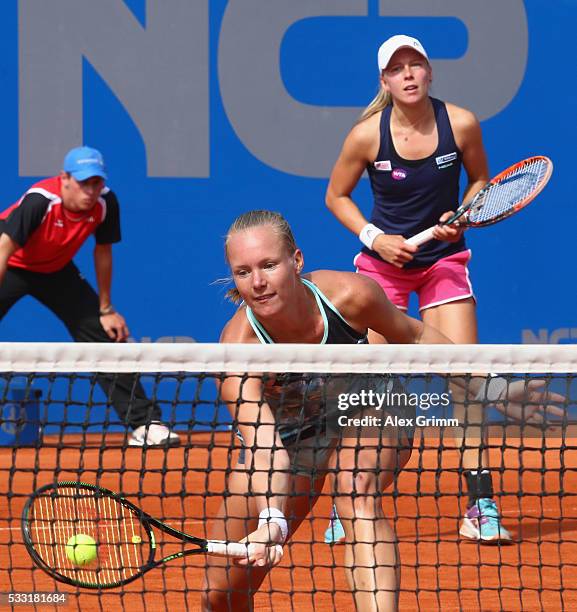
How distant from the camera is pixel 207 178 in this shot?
7309mm

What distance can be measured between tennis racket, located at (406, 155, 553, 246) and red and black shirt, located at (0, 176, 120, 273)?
7.34 ft

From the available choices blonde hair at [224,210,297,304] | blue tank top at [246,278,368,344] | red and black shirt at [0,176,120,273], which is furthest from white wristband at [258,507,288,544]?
red and black shirt at [0,176,120,273]

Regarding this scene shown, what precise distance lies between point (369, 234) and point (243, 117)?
8.65 ft

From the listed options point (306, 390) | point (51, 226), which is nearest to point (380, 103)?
point (306, 390)

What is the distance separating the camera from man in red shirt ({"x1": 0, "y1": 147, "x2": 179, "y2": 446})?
6371 mm

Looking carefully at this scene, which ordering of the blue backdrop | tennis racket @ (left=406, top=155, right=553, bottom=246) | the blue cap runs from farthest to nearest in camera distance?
the blue backdrop → the blue cap → tennis racket @ (left=406, top=155, right=553, bottom=246)

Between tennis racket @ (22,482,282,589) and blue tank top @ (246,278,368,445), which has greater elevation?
blue tank top @ (246,278,368,445)

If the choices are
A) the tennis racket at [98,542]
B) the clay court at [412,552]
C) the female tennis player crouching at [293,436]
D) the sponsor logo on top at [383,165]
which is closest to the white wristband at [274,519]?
the female tennis player crouching at [293,436]

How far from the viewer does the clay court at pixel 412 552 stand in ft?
11.0

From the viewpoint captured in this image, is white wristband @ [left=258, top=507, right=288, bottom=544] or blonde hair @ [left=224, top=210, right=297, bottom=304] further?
blonde hair @ [left=224, top=210, right=297, bottom=304]

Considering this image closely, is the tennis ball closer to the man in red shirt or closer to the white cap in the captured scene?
the white cap

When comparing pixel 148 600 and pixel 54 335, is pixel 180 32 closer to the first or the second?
pixel 54 335

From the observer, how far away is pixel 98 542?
3.24 meters

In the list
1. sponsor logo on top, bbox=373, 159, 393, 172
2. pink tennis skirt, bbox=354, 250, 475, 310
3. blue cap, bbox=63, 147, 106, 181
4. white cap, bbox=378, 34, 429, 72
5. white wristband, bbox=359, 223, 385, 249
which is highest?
blue cap, bbox=63, 147, 106, 181
